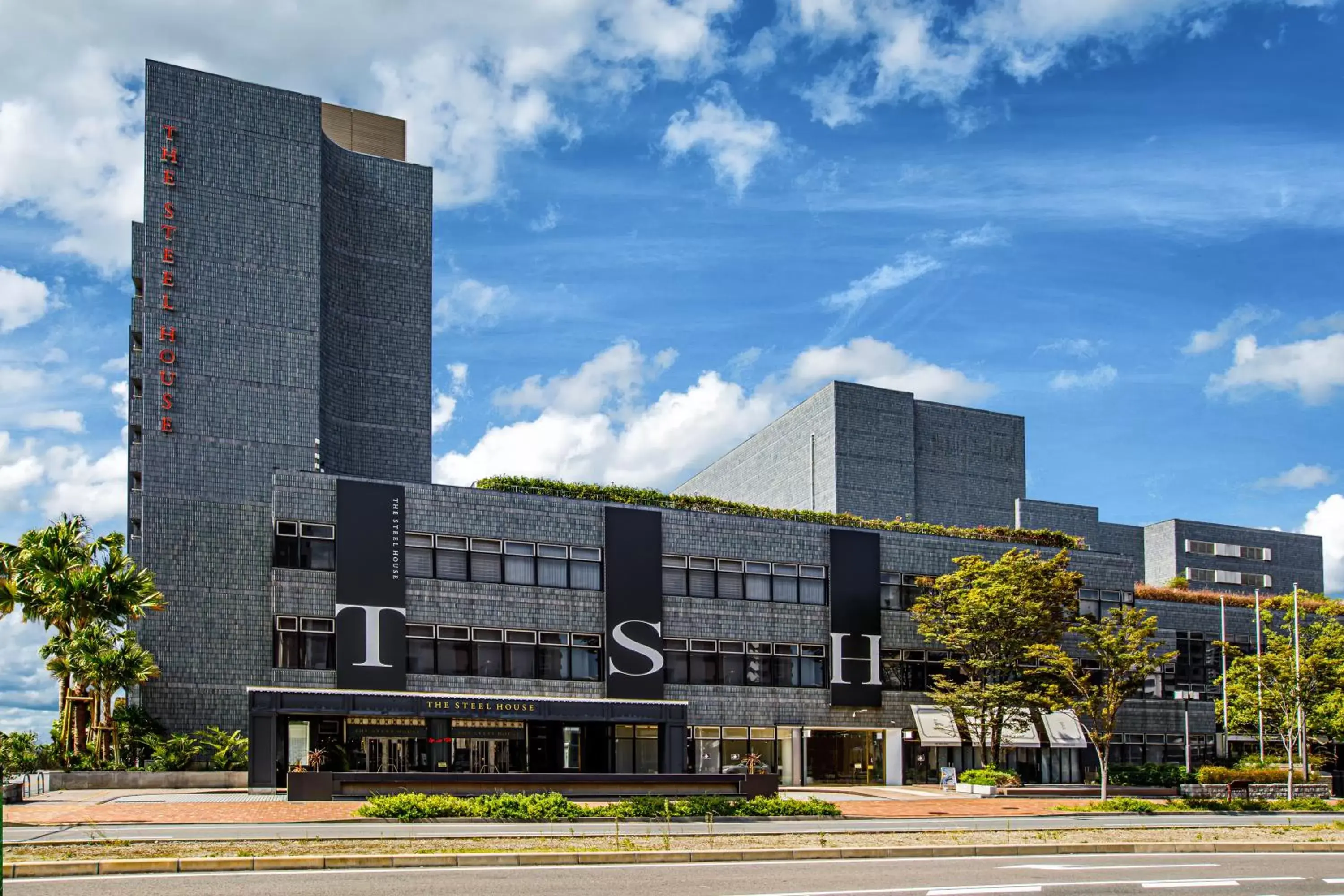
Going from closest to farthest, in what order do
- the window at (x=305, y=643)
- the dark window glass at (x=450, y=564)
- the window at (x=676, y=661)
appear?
the window at (x=305, y=643) < the dark window glass at (x=450, y=564) < the window at (x=676, y=661)

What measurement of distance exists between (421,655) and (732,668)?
525 inches

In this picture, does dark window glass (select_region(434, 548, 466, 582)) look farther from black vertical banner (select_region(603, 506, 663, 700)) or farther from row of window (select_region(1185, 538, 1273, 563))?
row of window (select_region(1185, 538, 1273, 563))

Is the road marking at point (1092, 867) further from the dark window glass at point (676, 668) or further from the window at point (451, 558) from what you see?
the window at point (451, 558)

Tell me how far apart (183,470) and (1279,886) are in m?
41.5

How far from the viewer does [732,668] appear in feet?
181

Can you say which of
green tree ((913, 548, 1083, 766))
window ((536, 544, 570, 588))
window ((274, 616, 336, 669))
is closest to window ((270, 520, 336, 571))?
window ((274, 616, 336, 669))

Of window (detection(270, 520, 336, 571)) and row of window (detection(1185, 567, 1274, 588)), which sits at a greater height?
window (detection(270, 520, 336, 571))

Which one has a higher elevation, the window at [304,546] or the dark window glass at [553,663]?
the window at [304,546]

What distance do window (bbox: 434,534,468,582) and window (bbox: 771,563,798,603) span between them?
45.0 feet

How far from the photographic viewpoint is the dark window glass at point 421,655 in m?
49.4

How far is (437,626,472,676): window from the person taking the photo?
164 feet

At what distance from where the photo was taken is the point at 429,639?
49688mm

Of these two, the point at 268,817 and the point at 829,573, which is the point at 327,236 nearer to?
the point at 829,573

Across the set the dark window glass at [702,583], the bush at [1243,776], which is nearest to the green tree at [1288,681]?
the bush at [1243,776]
